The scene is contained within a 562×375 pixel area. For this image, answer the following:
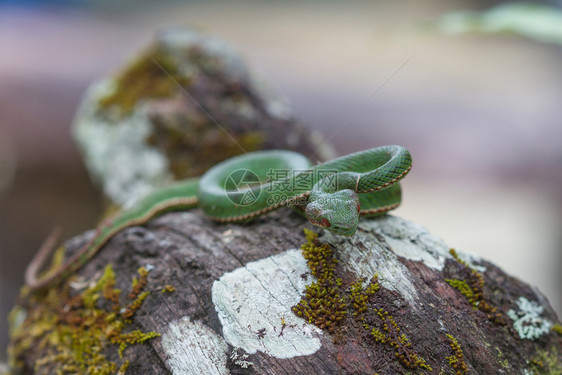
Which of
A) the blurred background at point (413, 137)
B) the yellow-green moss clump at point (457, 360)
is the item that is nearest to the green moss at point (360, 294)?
the yellow-green moss clump at point (457, 360)

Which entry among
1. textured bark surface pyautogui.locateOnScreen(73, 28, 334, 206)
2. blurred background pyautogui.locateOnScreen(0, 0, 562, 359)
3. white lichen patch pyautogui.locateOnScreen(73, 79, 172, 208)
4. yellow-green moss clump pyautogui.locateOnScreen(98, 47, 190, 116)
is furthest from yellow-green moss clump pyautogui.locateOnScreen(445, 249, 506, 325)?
blurred background pyautogui.locateOnScreen(0, 0, 562, 359)

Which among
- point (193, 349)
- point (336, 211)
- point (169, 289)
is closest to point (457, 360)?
point (336, 211)

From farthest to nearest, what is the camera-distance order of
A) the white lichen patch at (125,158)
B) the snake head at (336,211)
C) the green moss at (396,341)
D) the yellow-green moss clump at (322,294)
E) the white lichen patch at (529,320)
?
the white lichen patch at (125,158), the white lichen patch at (529,320), the snake head at (336,211), the yellow-green moss clump at (322,294), the green moss at (396,341)

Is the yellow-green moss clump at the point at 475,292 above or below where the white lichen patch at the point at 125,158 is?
above

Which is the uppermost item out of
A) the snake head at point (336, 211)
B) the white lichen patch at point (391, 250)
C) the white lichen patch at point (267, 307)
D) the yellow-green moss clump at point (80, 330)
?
the snake head at point (336, 211)

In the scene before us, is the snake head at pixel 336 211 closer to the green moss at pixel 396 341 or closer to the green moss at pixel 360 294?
the green moss at pixel 360 294

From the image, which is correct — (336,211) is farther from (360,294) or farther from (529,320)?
(529,320)
